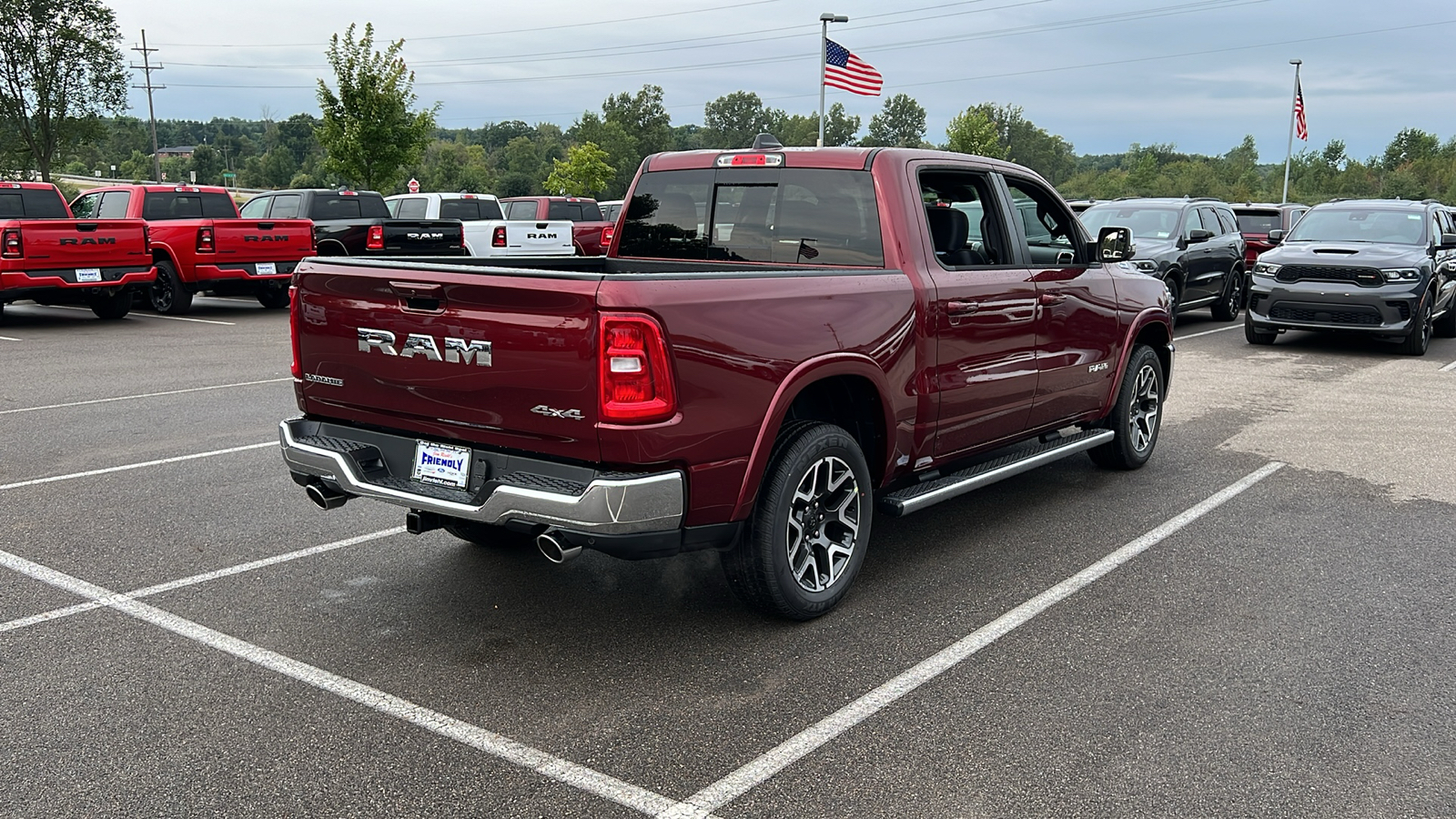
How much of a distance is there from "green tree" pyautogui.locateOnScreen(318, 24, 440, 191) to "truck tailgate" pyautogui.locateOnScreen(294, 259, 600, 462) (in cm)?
2999

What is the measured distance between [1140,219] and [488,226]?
35.3 feet

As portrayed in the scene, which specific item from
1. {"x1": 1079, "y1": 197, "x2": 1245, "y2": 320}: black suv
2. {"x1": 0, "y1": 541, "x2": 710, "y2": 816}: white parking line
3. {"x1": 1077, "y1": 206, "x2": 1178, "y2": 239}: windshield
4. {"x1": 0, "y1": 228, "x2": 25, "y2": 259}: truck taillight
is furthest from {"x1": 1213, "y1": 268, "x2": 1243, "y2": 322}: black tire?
{"x1": 0, "y1": 228, "x2": 25, "y2": 259}: truck taillight

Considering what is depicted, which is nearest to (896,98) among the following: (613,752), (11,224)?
(11,224)

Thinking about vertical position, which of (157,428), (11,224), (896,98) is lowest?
(157,428)

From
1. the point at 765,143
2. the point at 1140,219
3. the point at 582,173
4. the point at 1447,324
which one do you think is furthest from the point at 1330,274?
the point at 582,173

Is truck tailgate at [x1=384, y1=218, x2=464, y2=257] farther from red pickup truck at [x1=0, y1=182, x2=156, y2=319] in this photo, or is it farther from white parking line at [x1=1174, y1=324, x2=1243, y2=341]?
white parking line at [x1=1174, y1=324, x2=1243, y2=341]

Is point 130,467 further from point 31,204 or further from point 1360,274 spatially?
point 1360,274

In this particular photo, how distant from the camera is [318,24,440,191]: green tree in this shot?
3183 cm

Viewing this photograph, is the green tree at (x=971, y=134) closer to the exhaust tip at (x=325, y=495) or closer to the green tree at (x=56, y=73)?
the green tree at (x=56, y=73)

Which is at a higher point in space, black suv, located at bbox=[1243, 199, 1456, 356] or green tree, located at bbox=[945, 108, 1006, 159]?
green tree, located at bbox=[945, 108, 1006, 159]

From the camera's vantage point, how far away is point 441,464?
4051mm

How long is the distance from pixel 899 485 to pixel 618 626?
153 cm

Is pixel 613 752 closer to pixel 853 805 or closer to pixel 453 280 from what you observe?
pixel 853 805

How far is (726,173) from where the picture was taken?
539 cm
